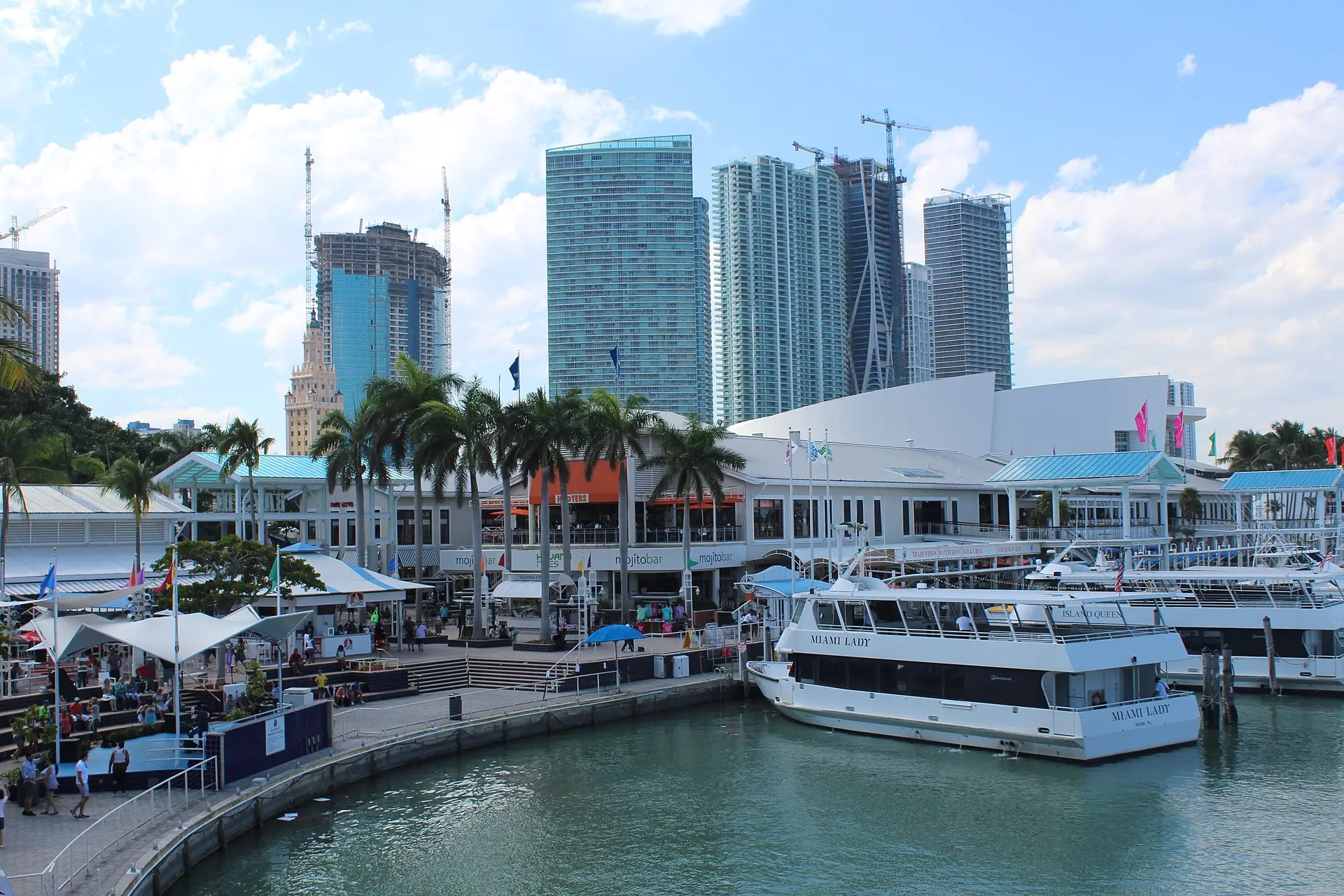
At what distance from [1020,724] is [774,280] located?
466 ft

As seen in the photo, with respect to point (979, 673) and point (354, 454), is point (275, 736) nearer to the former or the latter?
point (979, 673)

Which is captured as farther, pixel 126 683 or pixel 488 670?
pixel 488 670

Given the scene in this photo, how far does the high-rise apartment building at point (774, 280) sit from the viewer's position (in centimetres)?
16262

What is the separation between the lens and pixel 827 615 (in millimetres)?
32594

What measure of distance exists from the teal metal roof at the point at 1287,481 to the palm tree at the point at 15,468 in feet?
178

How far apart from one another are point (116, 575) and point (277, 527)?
24.3 metres

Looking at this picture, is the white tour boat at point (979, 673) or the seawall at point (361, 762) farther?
the white tour boat at point (979, 673)

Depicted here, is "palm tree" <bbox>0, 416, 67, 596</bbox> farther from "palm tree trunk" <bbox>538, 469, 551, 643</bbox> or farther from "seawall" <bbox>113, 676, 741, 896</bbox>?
"palm tree trunk" <bbox>538, 469, 551, 643</bbox>

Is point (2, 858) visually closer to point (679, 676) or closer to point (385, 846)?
point (385, 846)

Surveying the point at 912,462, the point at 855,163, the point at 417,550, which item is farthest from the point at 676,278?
the point at 417,550

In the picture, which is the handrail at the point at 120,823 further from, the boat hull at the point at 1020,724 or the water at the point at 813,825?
the boat hull at the point at 1020,724

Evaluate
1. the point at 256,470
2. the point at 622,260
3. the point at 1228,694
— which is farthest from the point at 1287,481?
the point at 622,260

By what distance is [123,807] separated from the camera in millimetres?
20234

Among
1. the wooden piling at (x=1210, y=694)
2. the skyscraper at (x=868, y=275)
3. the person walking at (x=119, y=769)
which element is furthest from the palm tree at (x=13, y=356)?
the skyscraper at (x=868, y=275)
